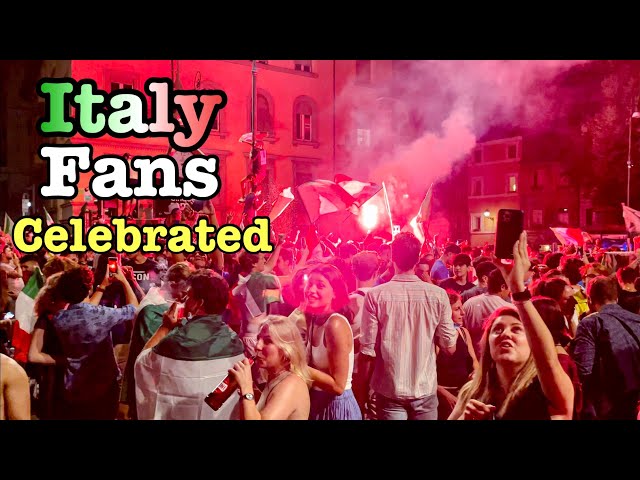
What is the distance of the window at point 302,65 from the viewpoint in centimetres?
537

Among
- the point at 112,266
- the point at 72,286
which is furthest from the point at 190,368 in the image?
the point at 112,266

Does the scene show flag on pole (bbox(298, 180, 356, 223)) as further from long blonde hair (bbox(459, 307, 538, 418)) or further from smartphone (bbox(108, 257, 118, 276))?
long blonde hair (bbox(459, 307, 538, 418))

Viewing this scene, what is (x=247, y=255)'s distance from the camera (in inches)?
200

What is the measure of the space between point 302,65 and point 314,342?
2.65 metres

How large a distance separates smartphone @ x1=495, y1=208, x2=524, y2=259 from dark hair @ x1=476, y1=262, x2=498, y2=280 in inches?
26.0

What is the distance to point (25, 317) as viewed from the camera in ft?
15.6

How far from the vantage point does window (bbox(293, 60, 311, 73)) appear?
5.37 m

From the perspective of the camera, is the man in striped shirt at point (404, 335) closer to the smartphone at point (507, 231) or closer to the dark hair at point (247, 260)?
the smartphone at point (507, 231)

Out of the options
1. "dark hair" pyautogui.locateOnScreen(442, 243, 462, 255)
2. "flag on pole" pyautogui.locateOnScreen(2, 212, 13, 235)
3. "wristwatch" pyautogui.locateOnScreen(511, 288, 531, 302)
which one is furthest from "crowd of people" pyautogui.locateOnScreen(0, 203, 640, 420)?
"dark hair" pyautogui.locateOnScreen(442, 243, 462, 255)

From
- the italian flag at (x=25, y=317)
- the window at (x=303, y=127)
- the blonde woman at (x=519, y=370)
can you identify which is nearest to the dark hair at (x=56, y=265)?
Answer: the italian flag at (x=25, y=317)

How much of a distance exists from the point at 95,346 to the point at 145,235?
1.08 metres
